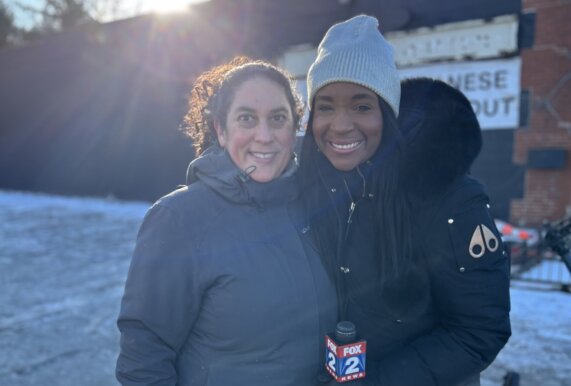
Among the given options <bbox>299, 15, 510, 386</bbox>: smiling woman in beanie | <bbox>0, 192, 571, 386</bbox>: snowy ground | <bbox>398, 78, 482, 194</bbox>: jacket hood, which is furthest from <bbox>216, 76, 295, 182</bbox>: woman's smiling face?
<bbox>0, 192, 571, 386</bbox>: snowy ground

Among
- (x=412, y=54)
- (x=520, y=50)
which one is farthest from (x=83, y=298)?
(x=520, y=50)

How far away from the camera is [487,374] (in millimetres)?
3725

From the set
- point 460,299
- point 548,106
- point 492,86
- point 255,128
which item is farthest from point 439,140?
point 492,86

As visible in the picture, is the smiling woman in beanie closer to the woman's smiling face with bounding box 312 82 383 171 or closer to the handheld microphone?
the woman's smiling face with bounding box 312 82 383 171

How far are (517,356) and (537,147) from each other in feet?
16.3

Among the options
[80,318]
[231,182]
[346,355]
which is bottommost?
[80,318]

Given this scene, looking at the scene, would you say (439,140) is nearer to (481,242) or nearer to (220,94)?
(481,242)

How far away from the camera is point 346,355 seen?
1.61m

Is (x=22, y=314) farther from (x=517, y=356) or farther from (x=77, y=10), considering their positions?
(x=77, y=10)

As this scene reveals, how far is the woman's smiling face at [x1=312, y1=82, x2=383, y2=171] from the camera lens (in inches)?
74.3

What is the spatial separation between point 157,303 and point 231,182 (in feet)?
1.72

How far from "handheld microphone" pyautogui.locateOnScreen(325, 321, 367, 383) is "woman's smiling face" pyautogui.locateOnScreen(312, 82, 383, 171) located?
672 mm

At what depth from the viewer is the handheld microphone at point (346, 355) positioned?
161 cm

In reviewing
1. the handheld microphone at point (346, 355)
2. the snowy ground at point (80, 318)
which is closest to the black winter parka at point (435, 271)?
the handheld microphone at point (346, 355)
